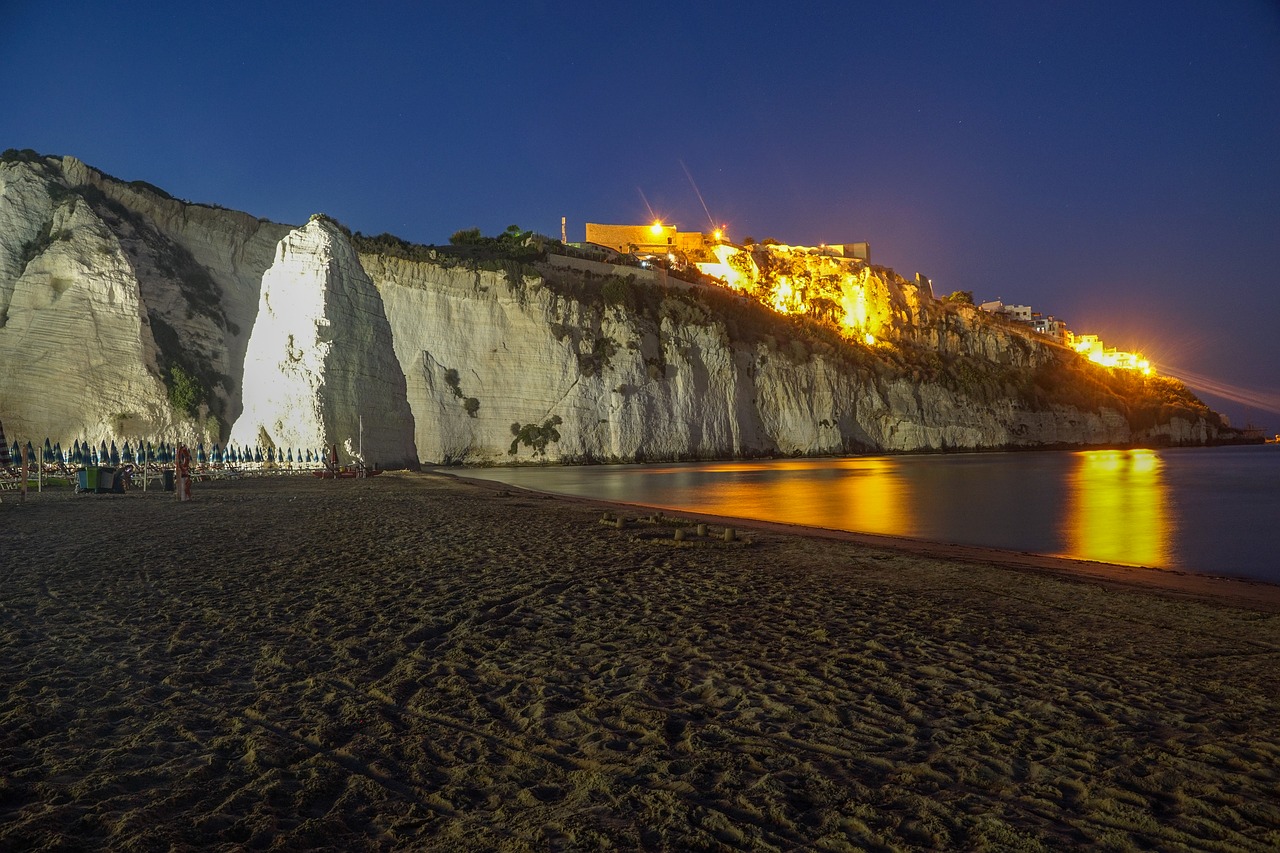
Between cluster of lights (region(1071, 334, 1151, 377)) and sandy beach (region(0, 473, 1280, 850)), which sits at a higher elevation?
cluster of lights (region(1071, 334, 1151, 377))

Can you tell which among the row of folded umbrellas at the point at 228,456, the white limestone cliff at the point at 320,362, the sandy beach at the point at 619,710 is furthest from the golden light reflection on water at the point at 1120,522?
the row of folded umbrellas at the point at 228,456

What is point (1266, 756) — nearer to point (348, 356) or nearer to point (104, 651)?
point (104, 651)

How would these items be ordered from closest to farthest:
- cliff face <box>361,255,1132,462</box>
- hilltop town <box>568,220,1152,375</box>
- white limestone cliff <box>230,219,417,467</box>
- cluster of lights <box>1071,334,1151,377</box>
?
white limestone cliff <box>230,219,417,467</box>
cliff face <box>361,255,1132,462</box>
hilltop town <box>568,220,1152,375</box>
cluster of lights <box>1071,334,1151,377</box>

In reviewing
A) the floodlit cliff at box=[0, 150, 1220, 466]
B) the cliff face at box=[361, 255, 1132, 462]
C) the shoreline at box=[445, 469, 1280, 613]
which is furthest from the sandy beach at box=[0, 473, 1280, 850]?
the cliff face at box=[361, 255, 1132, 462]

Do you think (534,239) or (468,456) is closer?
(468,456)

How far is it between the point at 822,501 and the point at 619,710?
53.8ft

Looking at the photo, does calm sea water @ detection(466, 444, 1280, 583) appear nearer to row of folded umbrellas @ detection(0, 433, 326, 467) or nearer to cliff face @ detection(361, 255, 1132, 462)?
row of folded umbrellas @ detection(0, 433, 326, 467)

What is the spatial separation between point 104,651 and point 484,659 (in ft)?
7.54

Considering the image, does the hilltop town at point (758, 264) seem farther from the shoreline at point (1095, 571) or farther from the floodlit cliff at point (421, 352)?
the shoreline at point (1095, 571)

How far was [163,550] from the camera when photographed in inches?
337

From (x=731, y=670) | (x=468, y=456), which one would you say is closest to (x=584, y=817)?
(x=731, y=670)

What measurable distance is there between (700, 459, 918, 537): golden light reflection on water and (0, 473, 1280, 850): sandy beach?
6875mm

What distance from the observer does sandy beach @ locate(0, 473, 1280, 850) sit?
2549mm

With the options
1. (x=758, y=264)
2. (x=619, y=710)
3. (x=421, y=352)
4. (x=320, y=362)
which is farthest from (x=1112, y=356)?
(x=619, y=710)
